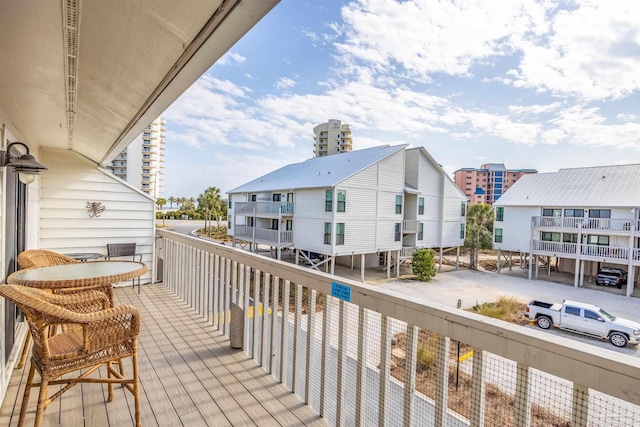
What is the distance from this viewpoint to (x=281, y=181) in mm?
17078

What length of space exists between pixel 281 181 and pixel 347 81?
1698 cm

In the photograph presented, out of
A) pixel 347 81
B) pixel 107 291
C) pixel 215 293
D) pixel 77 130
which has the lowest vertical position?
pixel 215 293

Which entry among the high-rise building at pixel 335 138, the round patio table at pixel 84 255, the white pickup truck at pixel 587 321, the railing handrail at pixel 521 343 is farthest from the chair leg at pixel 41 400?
the high-rise building at pixel 335 138

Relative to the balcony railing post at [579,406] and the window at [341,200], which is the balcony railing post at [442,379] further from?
the window at [341,200]

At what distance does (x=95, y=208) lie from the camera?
5012 mm

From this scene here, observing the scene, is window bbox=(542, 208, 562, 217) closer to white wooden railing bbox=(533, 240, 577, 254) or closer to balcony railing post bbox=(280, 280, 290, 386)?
white wooden railing bbox=(533, 240, 577, 254)

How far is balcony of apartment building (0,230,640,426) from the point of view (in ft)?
3.17

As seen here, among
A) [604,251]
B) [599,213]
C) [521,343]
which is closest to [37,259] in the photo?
[521,343]

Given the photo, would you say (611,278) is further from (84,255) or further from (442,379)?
(84,255)

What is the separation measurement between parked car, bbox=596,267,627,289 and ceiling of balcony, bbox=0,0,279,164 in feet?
66.7

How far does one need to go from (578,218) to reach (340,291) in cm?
1834

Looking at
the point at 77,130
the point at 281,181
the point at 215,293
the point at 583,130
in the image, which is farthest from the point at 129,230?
the point at 583,130

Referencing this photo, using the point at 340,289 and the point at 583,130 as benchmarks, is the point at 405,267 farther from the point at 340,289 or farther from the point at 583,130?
the point at 340,289

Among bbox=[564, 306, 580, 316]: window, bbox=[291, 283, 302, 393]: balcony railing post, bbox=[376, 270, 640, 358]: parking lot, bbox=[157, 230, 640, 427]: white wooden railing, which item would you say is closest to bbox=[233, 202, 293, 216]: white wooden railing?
bbox=[376, 270, 640, 358]: parking lot
